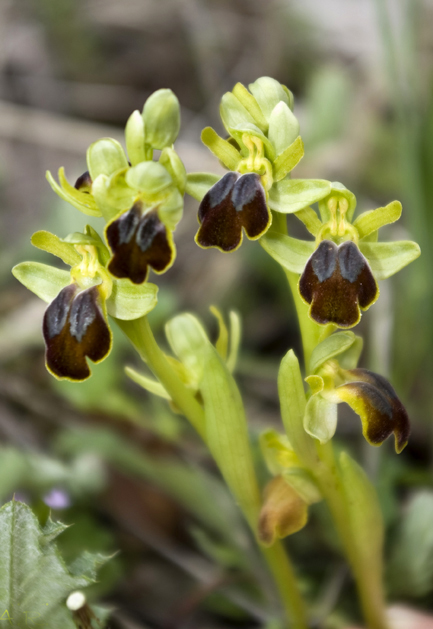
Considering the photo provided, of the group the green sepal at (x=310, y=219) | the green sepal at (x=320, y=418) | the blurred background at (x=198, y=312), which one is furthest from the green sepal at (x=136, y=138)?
the blurred background at (x=198, y=312)

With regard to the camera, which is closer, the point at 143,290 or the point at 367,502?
the point at 143,290

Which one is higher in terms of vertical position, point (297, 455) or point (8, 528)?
point (297, 455)

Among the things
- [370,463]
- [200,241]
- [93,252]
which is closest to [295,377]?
[200,241]

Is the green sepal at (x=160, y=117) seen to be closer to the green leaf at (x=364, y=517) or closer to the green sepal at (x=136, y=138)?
the green sepal at (x=136, y=138)

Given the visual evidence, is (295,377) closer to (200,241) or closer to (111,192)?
(200,241)

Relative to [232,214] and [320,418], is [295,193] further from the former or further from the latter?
[320,418]

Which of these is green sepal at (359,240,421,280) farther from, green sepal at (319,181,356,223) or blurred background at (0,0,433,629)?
blurred background at (0,0,433,629)
